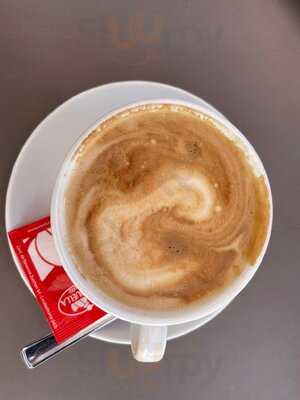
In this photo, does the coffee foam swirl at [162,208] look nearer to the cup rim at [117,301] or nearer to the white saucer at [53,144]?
the cup rim at [117,301]

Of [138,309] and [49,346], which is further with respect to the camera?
[49,346]

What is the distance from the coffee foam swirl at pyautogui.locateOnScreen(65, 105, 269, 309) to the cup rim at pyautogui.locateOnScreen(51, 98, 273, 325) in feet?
0.04

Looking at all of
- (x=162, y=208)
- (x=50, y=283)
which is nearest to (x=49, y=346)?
(x=50, y=283)

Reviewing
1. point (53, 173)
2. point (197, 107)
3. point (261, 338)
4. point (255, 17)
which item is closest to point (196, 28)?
point (255, 17)

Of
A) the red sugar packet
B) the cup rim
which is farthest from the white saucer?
the cup rim

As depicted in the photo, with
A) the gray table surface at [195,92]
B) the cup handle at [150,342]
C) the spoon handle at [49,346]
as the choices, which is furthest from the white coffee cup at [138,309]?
the gray table surface at [195,92]

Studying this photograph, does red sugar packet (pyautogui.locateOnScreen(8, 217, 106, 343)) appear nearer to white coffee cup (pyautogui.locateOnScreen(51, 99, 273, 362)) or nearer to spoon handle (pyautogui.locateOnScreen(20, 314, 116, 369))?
spoon handle (pyautogui.locateOnScreen(20, 314, 116, 369))

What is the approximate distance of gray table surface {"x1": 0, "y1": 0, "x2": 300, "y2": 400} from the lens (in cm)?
103

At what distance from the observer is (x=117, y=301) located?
806 millimetres

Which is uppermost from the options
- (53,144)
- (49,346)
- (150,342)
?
(53,144)

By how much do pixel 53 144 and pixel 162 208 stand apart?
289mm

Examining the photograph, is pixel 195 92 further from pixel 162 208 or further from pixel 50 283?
pixel 50 283

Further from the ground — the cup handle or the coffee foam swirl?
the coffee foam swirl

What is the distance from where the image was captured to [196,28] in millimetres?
1118
